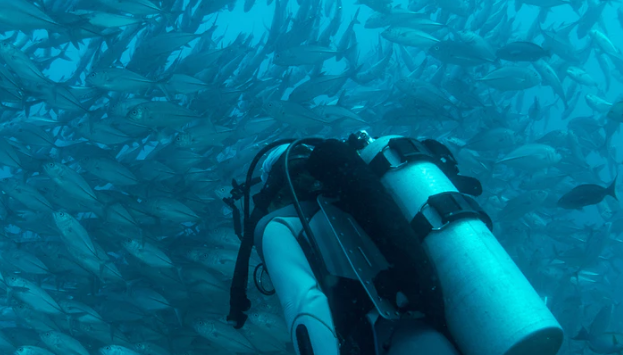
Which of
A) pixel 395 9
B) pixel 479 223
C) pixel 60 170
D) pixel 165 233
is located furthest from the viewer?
pixel 395 9

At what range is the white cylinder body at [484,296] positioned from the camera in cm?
165

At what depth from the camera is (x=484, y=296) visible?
5.65ft

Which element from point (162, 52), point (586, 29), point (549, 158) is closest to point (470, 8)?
point (586, 29)

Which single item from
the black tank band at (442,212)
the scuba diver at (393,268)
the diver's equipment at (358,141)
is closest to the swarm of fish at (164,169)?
the diver's equipment at (358,141)

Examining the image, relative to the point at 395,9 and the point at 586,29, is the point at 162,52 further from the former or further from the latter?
the point at 586,29

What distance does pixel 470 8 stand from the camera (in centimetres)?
938

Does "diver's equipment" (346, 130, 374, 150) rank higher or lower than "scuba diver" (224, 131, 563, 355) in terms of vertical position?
higher

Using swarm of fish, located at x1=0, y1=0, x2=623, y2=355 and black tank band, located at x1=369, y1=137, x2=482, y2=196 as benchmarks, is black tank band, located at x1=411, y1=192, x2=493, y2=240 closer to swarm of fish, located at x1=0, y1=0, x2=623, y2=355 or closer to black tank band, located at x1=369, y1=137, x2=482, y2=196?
black tank band, located at x1=369, y1=137, x2=482, y2=196

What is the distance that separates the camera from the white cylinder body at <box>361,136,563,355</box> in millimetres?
1651

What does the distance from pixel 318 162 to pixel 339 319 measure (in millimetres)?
712

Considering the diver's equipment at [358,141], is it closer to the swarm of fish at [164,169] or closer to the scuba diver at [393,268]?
the scuba diver at [393,268]

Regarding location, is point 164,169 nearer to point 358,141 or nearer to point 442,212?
point 358,141

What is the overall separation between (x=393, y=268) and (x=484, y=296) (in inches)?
14.7

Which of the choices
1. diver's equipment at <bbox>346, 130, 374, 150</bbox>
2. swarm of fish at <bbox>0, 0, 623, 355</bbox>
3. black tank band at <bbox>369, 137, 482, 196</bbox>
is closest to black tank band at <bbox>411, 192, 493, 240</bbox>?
black tank band at <bbox>369, 137, 482, 196</bbox>
